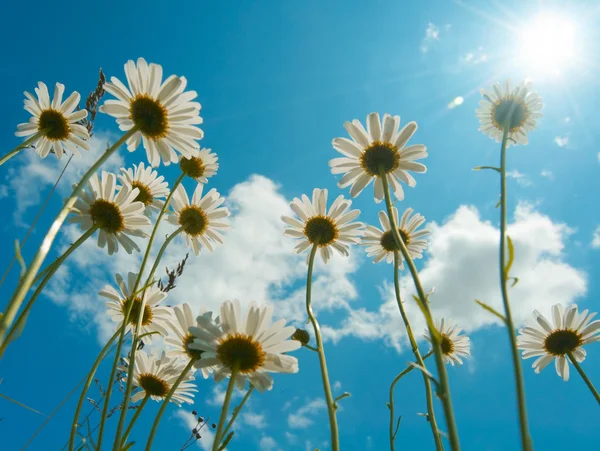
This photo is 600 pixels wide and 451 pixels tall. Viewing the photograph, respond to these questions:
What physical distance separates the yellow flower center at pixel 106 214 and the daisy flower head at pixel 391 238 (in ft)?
5.68

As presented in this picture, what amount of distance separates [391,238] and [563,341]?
4.86ft

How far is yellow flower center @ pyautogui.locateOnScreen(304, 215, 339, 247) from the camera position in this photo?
10.5 ft

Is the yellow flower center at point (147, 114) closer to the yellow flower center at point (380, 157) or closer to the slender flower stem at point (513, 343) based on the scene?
the yellow flower center at point (380, 157)

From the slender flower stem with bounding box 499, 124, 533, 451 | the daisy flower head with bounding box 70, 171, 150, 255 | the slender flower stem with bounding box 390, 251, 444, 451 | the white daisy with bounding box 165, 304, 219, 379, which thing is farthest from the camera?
the daisy flower head with bounding box 70, 171, 150, 255

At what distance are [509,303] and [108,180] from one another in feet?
6.74

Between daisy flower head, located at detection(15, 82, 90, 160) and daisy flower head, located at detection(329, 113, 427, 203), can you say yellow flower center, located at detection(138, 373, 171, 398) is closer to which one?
daisy flower head, located at detection(329, 113, 427, 203)

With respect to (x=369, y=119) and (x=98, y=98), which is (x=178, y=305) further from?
(x=98, y=98)

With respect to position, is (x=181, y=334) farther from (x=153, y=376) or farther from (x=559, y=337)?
(x=559, y=337)

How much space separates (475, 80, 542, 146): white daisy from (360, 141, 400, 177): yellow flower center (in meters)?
0.64

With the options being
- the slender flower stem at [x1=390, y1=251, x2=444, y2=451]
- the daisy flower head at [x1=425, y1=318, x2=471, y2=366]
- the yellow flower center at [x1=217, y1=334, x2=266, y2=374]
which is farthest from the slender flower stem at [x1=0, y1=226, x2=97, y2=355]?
the daisy flower head at [x1=425, y1=318, x2=471, y2=366]

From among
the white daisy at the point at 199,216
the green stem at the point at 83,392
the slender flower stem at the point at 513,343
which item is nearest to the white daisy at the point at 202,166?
the white daisy at the point at 199,216

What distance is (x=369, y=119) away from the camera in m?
2.68

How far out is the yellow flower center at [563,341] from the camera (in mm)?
3461

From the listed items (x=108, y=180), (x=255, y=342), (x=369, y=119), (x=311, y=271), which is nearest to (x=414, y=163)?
(x=369, y=119)
